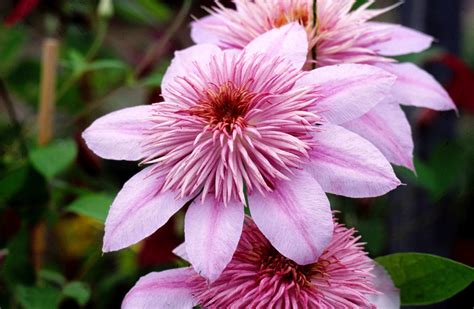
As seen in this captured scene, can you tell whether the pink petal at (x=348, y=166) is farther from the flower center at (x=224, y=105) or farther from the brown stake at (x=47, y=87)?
the brown stake at (x=47, y=87)

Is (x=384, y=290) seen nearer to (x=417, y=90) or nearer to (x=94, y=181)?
(x=417, y=90)

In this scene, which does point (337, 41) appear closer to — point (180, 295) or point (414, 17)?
point (180, 295)

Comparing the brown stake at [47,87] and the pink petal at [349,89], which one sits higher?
the pink petal at [349,89]

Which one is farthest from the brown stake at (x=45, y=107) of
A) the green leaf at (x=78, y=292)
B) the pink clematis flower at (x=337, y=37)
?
the pink clematis flower at (x=337, y=37)

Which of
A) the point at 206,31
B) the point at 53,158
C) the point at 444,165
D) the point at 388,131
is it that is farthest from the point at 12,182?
the point at 444,165

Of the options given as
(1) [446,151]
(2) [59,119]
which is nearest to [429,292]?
(1) [446,151]
